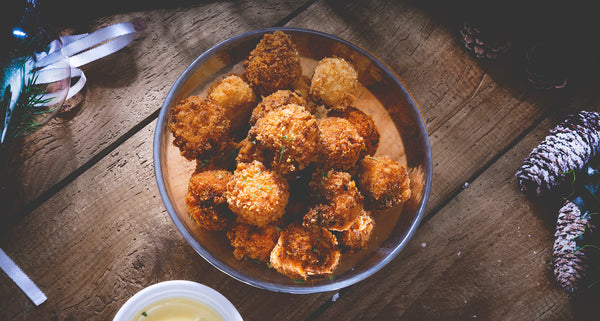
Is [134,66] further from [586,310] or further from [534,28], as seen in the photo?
[586,310]

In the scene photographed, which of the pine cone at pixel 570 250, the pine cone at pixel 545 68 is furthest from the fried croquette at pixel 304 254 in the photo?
the pine cone at pixel 545 68

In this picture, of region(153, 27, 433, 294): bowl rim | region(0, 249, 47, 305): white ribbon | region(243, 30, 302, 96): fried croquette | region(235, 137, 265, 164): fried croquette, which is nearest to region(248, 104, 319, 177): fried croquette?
region(235, 137, 265, 164): fried croquette

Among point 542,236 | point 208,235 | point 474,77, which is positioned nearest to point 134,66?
point 208,235

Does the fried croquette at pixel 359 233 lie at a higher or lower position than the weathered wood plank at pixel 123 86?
lower

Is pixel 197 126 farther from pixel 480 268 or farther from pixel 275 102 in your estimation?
pixel 480 268

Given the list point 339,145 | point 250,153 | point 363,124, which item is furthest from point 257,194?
point 363,124

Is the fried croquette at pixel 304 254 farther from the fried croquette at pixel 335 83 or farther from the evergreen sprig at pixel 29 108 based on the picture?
the evergreen sprig at pixel 29 108
